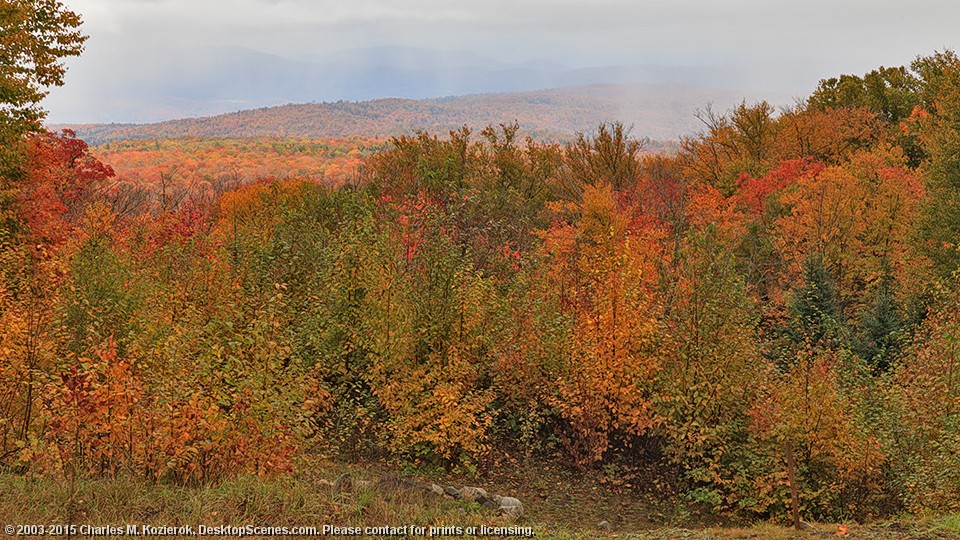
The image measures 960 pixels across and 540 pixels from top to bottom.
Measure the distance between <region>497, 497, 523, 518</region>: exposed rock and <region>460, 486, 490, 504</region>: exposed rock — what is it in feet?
1.01

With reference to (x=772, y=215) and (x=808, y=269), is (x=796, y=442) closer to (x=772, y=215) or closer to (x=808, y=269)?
(x=808, y=269)

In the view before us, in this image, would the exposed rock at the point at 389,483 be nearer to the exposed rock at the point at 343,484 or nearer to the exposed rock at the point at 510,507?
the exposed rock at the point at 343,484

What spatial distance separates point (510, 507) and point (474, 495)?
0.67 m

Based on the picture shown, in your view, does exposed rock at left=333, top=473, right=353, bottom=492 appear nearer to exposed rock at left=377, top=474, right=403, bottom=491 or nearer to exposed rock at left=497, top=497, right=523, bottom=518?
exposed rock at left=377, top=474, right=403, bottom=491

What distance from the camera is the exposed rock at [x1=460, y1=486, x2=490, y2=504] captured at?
1121cm

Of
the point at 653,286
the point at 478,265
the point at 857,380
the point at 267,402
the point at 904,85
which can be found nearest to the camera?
the point at 267,402

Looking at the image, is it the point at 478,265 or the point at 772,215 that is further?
the point at 772,215

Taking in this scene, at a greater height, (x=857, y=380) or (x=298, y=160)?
(x=298, y=160)

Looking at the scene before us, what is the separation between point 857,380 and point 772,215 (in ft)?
84.9

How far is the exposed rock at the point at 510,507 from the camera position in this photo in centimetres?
1082

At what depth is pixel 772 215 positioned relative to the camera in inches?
1490

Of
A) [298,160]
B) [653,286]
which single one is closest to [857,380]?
[653,286]

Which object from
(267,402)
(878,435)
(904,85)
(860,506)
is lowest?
(860,506)

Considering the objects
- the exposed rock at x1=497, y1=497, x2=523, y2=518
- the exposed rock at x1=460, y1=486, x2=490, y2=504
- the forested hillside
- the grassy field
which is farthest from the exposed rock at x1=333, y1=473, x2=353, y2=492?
the exposed rock at x1=497, y1=497, x2=523, y2=518
